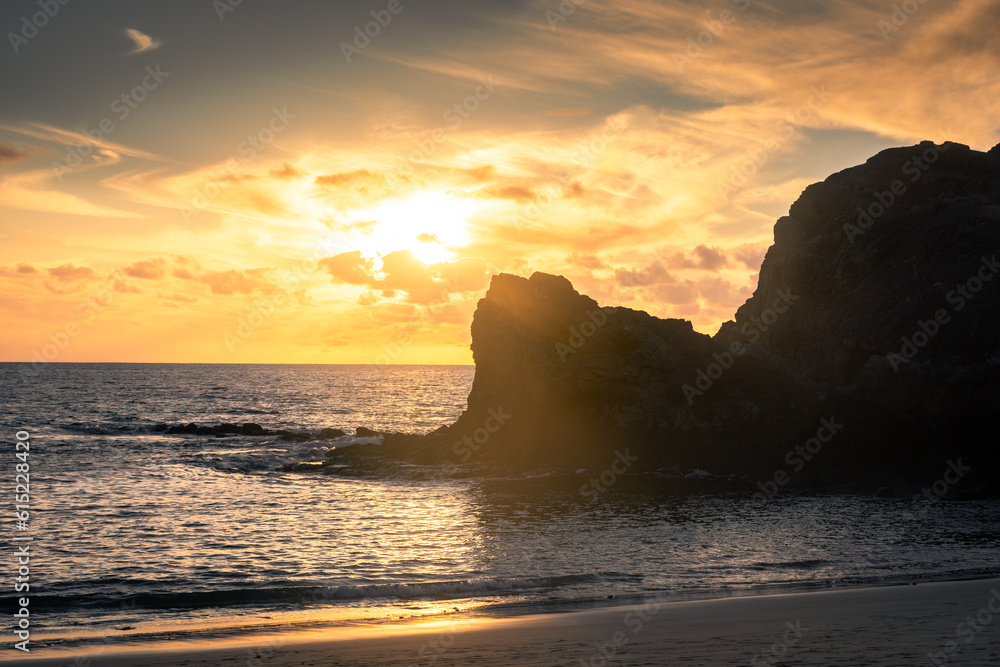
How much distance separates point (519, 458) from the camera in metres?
44.1

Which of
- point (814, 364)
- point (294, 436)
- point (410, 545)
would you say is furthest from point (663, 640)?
point (294, 436)

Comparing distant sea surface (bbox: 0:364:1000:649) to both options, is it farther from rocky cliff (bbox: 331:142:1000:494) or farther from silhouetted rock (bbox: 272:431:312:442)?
silhouetted rock (bbox: 272:431:312:442)

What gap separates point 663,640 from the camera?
12469 mm

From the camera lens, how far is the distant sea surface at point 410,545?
667 inches

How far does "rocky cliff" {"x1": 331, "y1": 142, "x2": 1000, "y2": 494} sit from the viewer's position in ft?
130

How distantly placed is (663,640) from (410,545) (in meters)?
12.3

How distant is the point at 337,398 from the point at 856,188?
108m

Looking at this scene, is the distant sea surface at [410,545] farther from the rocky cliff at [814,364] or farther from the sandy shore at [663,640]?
the rocky cliff at [814,364]

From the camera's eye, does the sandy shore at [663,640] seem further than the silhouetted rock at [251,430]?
No

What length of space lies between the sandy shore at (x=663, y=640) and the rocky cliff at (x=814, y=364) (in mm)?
26337

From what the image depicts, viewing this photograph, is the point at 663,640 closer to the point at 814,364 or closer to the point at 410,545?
the point at 410,545

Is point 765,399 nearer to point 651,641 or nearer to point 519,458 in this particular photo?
point 519,458

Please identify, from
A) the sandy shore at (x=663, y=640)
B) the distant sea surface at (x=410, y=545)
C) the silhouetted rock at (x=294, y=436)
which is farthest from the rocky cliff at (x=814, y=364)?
the sandy shore at (x=663, y=640)

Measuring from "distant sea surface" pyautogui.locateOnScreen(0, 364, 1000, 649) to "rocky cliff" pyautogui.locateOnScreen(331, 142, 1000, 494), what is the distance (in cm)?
467
